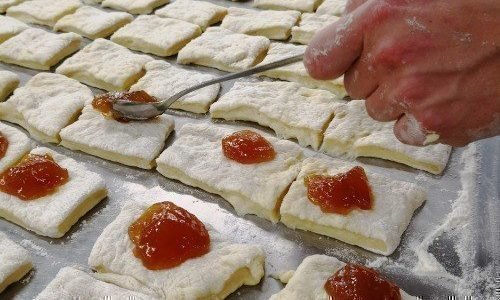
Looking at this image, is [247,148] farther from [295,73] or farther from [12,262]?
[12,262]

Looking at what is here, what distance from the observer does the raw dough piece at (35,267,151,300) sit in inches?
74.2

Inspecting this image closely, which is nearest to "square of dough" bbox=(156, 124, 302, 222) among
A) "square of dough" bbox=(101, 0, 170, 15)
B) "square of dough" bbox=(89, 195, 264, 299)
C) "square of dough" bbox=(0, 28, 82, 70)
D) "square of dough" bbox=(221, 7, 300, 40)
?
"square of dough" bbox=(89, 195, 264, 299)

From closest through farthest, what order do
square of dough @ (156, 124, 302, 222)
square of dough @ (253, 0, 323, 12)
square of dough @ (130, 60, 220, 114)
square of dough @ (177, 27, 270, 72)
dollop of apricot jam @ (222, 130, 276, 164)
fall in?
square of dough @ (156, 124, 302, 222), dollop of apricot jam @ (222, 130, 276, 164), square of dough @ (130, 60, 220, 114), square of dough @ (177, 27, 270, 72), square of dough @ (253, 0, 323, 12)

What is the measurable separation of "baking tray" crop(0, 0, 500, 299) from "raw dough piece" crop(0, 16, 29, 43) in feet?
5.08

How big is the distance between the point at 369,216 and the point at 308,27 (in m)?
1.71

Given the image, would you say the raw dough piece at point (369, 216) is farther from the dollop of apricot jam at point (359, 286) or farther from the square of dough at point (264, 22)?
the square of dough at point (264, 22)

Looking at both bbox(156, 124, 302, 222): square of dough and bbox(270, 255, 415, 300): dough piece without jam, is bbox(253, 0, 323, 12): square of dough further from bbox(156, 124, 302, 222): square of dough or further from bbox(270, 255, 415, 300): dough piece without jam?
bbox(270, 255, 415, 300): dough piece without jam

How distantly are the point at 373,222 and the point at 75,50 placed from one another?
7.91 feet

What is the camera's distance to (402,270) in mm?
2102

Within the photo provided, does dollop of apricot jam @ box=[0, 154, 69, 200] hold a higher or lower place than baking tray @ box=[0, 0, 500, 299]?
higher

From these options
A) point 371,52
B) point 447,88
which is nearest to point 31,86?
point 371,52

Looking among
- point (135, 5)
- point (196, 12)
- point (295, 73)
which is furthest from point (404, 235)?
point (135, 5)

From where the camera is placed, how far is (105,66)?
324 cm

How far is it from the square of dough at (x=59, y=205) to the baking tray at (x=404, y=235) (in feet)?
0.13
